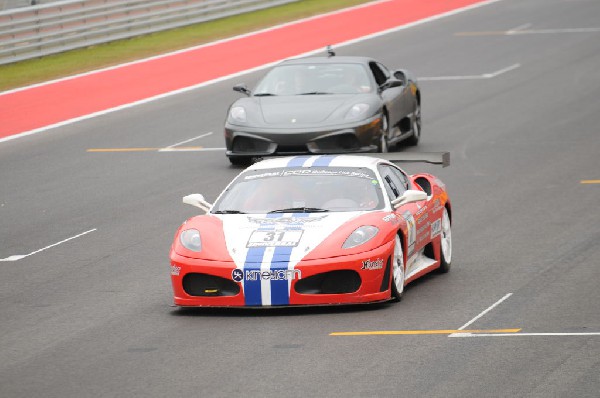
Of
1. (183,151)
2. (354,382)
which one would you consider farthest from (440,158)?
(183,151)

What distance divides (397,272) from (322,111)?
8.97 meters

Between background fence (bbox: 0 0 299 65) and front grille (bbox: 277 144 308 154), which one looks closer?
front grille (bbox: 277 144 308 154)

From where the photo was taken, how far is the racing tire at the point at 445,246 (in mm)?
13473

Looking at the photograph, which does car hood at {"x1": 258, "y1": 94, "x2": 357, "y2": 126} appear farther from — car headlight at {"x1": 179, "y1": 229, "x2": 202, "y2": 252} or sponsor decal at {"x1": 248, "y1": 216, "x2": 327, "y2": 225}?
car headlight at {"x1": 179, "y1": 229, "x2": 202, "y2": 252}

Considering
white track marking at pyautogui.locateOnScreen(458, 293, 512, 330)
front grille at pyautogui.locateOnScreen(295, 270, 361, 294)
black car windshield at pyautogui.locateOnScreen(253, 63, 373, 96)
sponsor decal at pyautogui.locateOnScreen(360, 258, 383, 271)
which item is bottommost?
black car windshield at pyautogui.locateOnScreen(253, 63, 373, 96)

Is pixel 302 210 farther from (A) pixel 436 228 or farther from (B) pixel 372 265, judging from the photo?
(A) pixel 436 228

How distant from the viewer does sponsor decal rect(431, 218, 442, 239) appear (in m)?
13.3

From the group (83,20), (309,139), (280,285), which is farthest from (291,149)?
(83,20)

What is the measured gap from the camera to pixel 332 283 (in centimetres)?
1154

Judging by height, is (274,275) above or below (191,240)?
below

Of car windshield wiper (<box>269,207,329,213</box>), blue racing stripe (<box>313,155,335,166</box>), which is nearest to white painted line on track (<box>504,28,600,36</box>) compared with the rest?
blue racing stripe (<box>313,155,335,166</box>)

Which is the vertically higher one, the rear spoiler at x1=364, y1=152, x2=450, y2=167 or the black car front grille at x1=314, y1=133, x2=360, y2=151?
the rear spoiler at x1=364, y1=152, x2=450, y2=167

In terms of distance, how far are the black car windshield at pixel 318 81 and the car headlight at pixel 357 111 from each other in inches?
26.6

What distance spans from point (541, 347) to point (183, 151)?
13.5 meters
